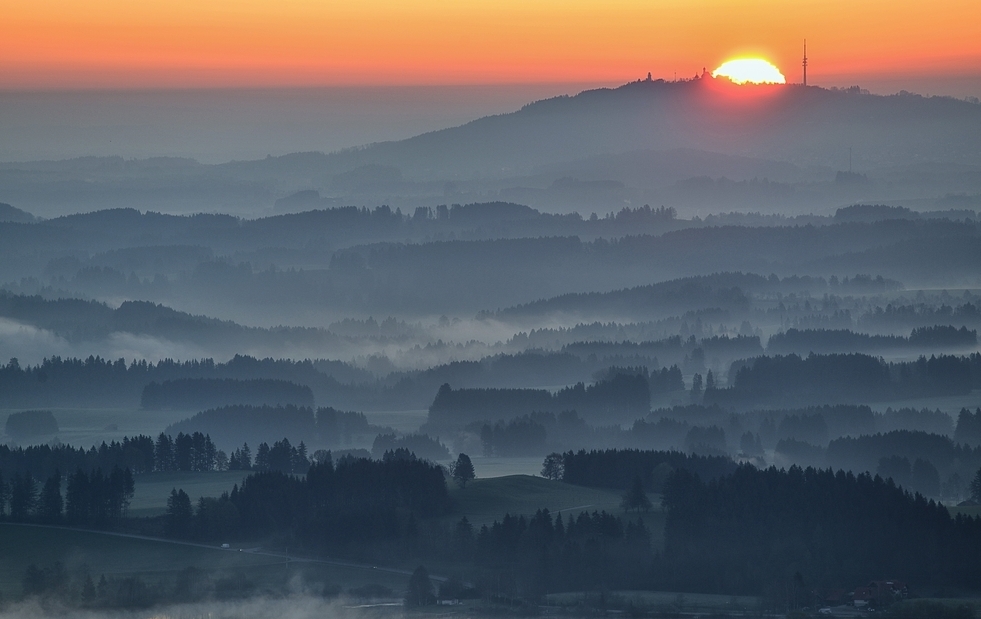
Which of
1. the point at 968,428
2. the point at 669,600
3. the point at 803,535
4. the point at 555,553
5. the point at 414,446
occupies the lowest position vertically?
the point at 669,600

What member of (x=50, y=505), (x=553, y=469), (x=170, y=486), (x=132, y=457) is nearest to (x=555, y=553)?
(x=553, y=469)

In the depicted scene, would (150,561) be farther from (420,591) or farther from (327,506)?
(420,591)

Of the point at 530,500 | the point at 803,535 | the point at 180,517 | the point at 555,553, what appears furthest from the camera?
the point at 530,500

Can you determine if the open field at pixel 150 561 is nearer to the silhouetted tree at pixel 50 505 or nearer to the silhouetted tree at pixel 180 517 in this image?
the silhouetted tree at pixel 180 517

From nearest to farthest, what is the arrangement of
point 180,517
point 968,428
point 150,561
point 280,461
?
point 150,561 < point 180,517 < point 280,461 < point 968,428

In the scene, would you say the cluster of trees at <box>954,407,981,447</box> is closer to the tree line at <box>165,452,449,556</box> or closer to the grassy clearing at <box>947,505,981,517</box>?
the grassy clearing at <box>947,505,981,517</box>

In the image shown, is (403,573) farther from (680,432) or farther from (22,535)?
(680,432)

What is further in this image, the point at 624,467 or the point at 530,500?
the point at 624,467

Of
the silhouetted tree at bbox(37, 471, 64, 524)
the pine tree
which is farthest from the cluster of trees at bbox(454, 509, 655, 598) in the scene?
the silhouetted tree at bbox(37, 471, 64, 524)
